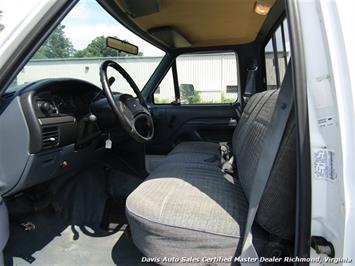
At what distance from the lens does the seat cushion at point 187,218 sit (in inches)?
45.9

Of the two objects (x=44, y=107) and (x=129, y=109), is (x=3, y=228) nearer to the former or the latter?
(x=44, y=107)

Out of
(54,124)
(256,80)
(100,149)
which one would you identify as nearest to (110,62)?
(54,124)

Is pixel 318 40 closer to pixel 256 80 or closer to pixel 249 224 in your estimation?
pixel 249 224

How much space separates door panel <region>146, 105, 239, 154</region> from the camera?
2.90 m

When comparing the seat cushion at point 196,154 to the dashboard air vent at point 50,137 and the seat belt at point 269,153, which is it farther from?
the seat belt at point 269,153

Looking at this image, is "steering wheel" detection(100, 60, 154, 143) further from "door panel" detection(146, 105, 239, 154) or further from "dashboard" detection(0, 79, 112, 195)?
"door panel" detection(146, 105, 239, 154)

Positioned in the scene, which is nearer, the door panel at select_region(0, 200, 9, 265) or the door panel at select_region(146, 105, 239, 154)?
the door panel at select_region(0, 200, 9, 265)

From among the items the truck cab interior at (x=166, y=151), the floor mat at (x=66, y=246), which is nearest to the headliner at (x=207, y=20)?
the truck cab interior at (x=166, y=151)

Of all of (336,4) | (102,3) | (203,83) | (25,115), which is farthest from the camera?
(203,83)

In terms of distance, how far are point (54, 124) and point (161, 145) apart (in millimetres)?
1373

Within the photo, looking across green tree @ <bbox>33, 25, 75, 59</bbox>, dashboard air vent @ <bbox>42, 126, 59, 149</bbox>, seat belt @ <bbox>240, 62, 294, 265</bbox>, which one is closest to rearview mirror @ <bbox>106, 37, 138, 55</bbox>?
green tree @ <bbox>33, 25, 75, 59</bbox>

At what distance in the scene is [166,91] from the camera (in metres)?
3.07

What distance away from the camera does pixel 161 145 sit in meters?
3.03

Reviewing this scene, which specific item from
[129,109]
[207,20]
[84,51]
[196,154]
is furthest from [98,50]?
[196,154]
